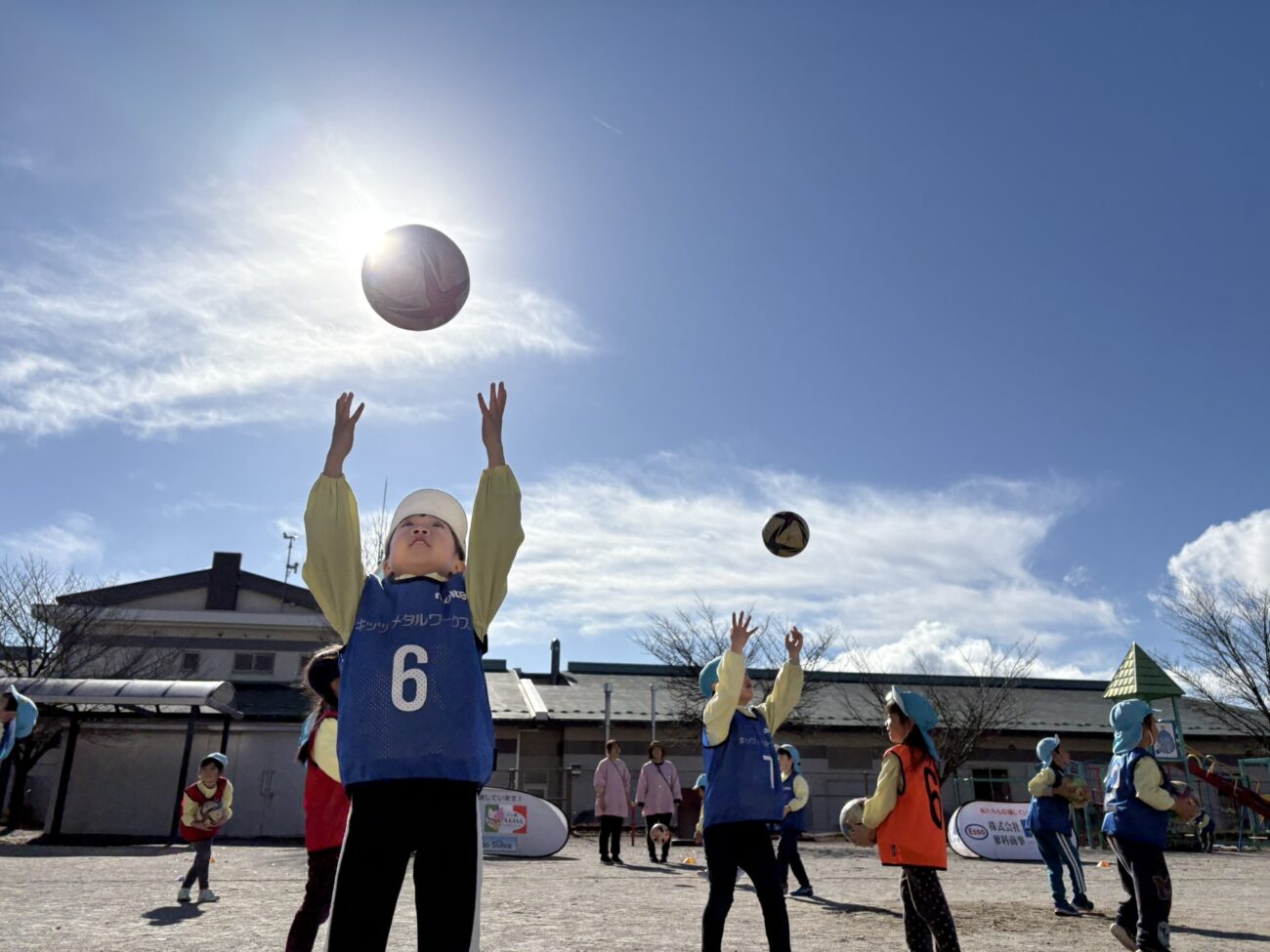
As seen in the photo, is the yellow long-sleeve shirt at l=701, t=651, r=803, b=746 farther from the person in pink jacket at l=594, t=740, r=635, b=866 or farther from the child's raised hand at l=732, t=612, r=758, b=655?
the person in pink jacket at l=594, t=740, r=635, b=866

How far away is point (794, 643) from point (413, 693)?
3.53 metres

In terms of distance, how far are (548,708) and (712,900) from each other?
94.7 ft

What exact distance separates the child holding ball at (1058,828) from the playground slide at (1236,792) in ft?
52.3

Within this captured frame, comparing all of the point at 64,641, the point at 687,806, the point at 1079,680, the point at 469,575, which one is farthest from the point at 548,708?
the point at 469,575

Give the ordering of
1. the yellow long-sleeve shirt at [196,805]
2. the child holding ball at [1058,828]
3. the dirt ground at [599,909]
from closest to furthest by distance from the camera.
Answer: the dirt ground at [599,909] → the child holding ball at [1058,828] → the yellow long-sleeve shirt at [196,805]

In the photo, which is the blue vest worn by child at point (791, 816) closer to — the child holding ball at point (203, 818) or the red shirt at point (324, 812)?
the child holding ball at point (203, 818)

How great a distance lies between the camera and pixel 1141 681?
78.4 feet

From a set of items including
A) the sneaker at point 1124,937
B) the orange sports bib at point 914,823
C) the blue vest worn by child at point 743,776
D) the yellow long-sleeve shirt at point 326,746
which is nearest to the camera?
the yellow long-sleeve shirt at point 326,746

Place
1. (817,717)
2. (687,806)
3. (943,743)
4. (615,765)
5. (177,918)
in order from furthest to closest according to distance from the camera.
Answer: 1. (817,717)
2. (943,743)
3. (687,806)
4. (615,765)
5. (177,918)

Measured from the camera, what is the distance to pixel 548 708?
33125 mm

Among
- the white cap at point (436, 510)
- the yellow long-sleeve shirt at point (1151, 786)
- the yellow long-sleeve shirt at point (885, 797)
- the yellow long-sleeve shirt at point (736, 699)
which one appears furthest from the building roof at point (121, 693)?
the white cap at point (436, 510)

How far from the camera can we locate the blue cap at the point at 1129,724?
6984mm

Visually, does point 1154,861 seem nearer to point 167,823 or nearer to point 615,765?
point 615,765

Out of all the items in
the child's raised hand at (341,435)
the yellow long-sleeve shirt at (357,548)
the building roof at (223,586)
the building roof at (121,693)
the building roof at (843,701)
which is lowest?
the yellow long-sleeve shirt at (357,548)
